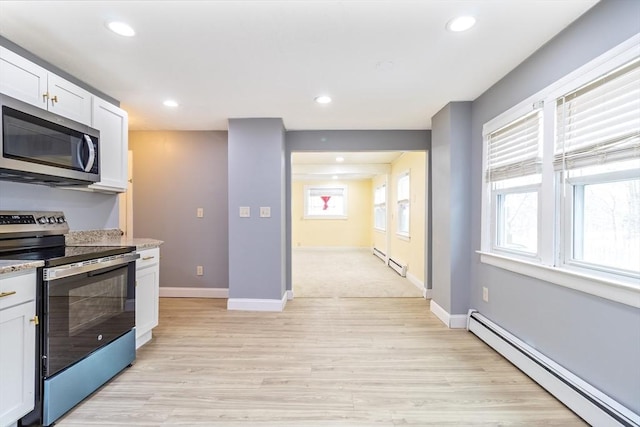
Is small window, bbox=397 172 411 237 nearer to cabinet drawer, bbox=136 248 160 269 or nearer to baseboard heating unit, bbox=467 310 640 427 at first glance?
baseboard heating unit, bbox=467 310 640 427

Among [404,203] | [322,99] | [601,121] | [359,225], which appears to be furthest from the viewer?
[359,225]

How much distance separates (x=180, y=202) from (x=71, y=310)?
263cm

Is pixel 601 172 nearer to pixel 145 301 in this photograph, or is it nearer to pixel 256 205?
pixel 256 205

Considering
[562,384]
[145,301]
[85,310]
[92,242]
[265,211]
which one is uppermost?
[265,211]

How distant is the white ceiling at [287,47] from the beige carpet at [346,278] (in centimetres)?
260

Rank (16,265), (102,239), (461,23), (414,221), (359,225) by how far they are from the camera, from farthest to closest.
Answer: (359,225), (414,221), (102,239), (461,23), (16,265)

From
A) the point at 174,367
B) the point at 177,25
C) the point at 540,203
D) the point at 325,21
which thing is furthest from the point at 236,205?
the point at 540,203

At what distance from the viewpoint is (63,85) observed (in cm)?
223

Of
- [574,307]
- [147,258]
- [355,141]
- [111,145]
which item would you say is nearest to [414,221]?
[355,141]

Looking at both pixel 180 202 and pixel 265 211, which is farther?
pixel 180 202

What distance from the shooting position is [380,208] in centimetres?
821

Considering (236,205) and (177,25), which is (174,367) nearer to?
(236,205)

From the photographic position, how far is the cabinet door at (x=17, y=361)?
4.79 ft

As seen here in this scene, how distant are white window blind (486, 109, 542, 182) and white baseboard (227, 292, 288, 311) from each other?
8.57ft
